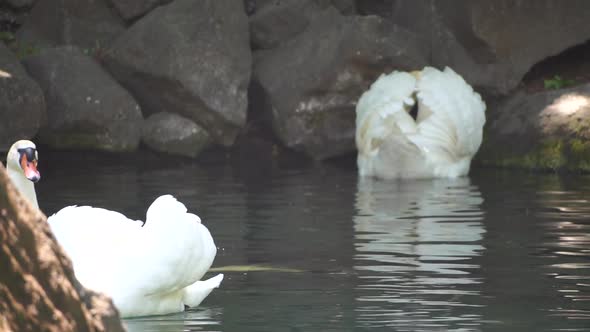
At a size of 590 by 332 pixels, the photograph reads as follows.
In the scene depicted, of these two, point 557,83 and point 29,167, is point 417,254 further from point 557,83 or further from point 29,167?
point 557,83

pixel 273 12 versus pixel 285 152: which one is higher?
pixel 273 12

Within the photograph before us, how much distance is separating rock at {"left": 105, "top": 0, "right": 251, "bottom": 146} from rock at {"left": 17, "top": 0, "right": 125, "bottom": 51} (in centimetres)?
Result: 104

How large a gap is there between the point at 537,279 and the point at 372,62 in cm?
829

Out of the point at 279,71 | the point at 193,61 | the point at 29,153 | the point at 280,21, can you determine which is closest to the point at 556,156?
the point at 279,71

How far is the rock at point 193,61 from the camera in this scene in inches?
612

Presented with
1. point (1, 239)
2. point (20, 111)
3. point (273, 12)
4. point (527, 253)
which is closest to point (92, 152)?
point (20, 111)

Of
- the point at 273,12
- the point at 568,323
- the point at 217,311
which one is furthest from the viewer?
the point at 273,12

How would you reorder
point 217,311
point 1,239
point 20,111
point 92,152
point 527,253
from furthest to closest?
point 92,152 < point 20,111 < point 527,253 < point 217,311 < point 1,239

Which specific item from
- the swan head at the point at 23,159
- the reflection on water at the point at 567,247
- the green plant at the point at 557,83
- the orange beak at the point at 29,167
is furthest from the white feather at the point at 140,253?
the green plant at the point at 557,83

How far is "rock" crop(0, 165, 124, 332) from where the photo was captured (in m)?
3.01

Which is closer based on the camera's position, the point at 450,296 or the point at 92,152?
the point at 450,296

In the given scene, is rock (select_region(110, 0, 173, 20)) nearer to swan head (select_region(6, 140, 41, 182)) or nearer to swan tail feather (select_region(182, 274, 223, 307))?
swan head (select_region(6, 140, 41, 182))

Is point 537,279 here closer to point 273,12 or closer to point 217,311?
point 217,311

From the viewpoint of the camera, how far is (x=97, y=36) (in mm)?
16953
